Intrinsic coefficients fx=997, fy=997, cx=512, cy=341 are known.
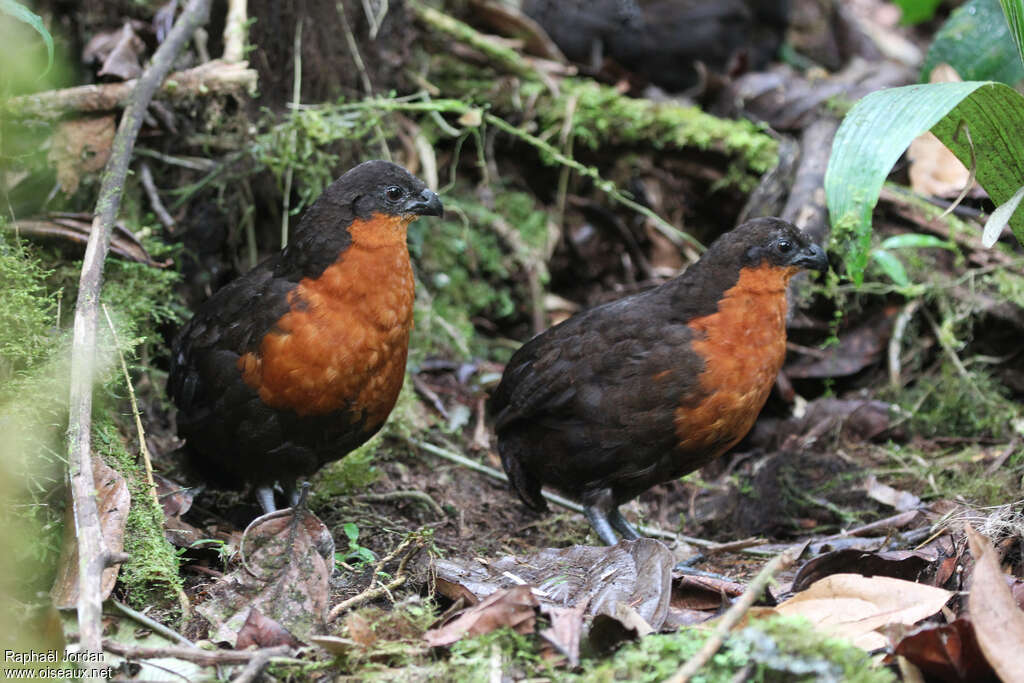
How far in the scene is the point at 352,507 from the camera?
424 cm

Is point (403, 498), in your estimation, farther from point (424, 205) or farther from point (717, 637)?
point (717, 637)

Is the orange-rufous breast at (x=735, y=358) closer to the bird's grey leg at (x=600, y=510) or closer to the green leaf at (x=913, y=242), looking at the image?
the bird's grey leg at (x=600, y=510)

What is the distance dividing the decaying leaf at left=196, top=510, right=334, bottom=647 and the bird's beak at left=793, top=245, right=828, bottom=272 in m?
2.17

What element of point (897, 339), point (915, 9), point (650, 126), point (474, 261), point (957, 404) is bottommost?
point (957, 404)

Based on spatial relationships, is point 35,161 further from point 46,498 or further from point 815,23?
point 815,23

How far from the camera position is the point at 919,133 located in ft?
9.39

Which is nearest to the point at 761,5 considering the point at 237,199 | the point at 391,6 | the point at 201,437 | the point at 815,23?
the point at 815,23

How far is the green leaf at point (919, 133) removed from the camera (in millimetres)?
2939

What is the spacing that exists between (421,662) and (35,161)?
121 inches

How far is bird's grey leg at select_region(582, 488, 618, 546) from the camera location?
4066mm

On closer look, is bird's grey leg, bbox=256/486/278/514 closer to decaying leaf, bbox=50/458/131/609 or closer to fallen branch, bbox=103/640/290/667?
decaying leaf, bbox=50/458/131/609

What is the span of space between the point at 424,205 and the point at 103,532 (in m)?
1.72

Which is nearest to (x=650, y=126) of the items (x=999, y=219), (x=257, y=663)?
(x=999, y=219)

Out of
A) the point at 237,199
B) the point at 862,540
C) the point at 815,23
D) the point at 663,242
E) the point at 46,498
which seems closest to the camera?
the point at 46,498
